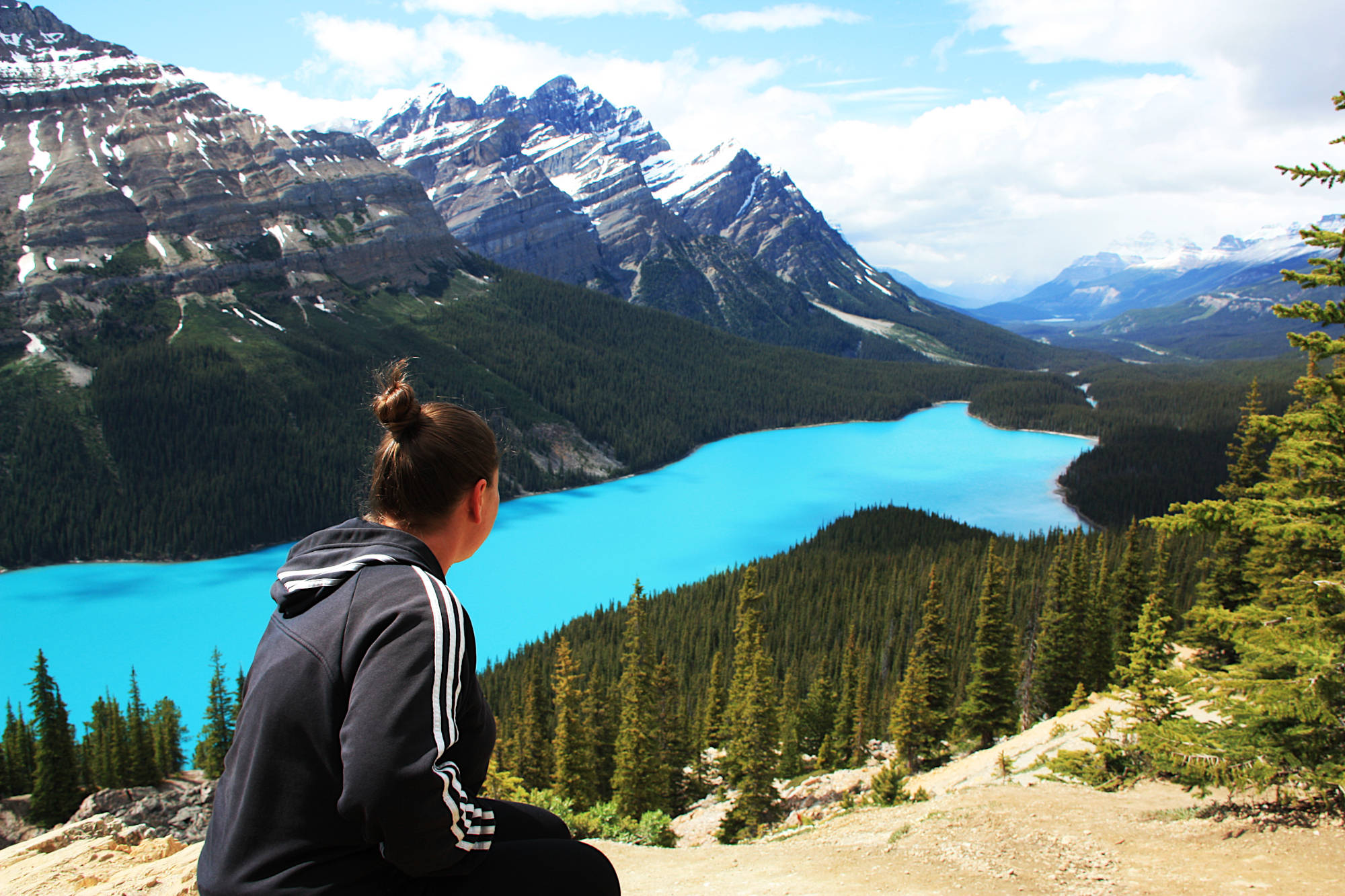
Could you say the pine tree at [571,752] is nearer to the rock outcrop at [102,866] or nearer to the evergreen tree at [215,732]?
the rock outcrop at [102,866]

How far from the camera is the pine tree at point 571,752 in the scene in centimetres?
2642

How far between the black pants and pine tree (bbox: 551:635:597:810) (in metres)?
24.3

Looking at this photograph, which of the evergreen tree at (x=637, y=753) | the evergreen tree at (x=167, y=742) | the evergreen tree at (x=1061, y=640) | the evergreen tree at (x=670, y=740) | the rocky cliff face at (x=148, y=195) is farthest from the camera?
the rocky cliff face at (x=148, y=195)

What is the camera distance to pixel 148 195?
119 meters

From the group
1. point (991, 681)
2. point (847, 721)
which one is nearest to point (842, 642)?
point (847, 721)

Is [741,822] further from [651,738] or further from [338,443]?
[338,443]

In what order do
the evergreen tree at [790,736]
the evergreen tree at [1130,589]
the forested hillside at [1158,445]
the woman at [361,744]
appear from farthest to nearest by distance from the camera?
the forested hillside at [1158,445] → the evergreen tree at [1130,589] → the evergreen tree at [790,736] → the woman at [361,744]

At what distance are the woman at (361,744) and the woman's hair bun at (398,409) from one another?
52 millimetres

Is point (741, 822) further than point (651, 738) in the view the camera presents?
No

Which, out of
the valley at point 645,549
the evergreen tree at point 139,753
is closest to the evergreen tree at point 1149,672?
the valley at point 645,549

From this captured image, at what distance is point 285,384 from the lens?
107 m

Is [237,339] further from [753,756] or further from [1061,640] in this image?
[1061,640]

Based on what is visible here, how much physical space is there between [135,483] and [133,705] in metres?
61.0

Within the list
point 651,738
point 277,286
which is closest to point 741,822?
point 651,738
